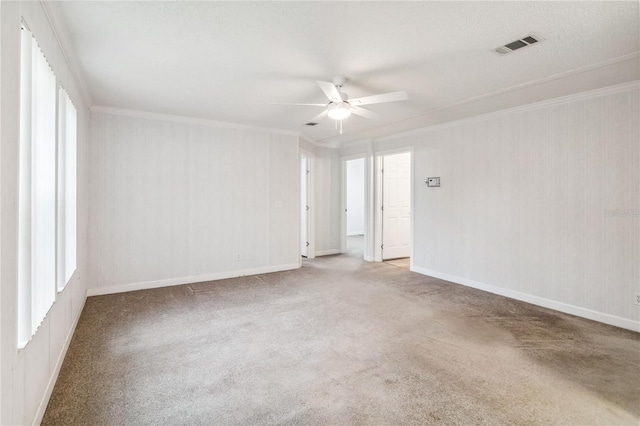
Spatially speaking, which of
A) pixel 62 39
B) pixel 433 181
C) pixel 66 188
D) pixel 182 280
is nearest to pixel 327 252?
pixel 433 181

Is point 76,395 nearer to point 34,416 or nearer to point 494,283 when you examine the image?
point 34,416

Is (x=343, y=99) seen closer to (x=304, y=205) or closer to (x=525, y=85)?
(x=525, y=85)

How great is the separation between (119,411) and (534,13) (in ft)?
12.2

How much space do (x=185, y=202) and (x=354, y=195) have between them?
6936 millimetres

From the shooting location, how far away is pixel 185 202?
5.01 metres

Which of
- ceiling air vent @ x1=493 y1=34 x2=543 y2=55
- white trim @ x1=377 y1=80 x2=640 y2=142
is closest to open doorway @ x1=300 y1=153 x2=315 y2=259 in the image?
white trim @ x1=377 y1=80 x2=640 y2=142

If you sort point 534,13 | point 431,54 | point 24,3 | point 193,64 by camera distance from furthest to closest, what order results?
1. point 193,64
2. point 431,54
3. point 534,13
4. point 24,3

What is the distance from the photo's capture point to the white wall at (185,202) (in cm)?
446

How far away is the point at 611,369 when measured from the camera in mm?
2520

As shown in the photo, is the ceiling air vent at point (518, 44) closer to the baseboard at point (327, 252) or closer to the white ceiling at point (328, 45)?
the white ceiling at point (328, 45)

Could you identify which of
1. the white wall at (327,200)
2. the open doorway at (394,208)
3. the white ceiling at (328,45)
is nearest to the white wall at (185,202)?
the white ceiling at (328,45)

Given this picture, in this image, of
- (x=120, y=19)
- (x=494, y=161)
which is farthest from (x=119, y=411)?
(x=494, y=161)

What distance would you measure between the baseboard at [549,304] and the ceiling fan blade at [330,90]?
3.42 m

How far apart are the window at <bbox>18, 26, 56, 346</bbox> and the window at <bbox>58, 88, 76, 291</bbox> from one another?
1.03 ft
